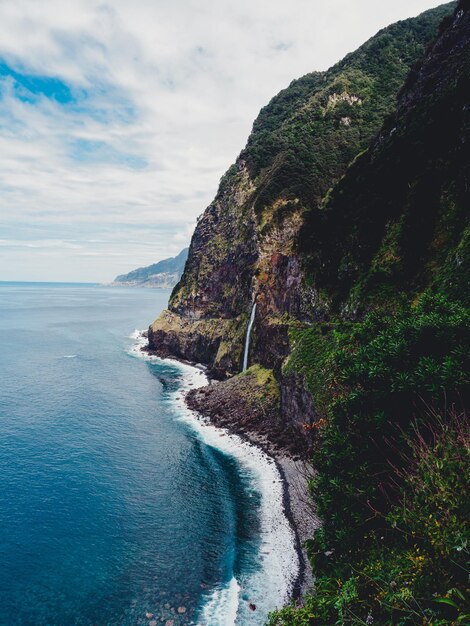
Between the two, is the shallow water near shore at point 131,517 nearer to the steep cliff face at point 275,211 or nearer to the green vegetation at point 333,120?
the steep cliff face at point 275,211

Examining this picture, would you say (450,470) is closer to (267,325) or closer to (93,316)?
(267,325)

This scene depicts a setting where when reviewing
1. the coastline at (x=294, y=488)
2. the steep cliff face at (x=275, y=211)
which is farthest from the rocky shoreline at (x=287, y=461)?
the steep cliff face at (x=275, y=211)

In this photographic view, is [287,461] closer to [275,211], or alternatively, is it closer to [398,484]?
[398,484]

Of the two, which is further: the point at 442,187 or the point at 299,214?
the point at 299,214

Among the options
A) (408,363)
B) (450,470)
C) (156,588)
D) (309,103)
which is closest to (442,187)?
(408,363)

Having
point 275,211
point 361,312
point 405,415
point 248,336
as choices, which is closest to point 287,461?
point 361,312

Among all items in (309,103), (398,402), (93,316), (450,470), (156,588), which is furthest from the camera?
(93,316)

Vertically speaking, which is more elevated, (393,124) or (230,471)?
(393,124)
